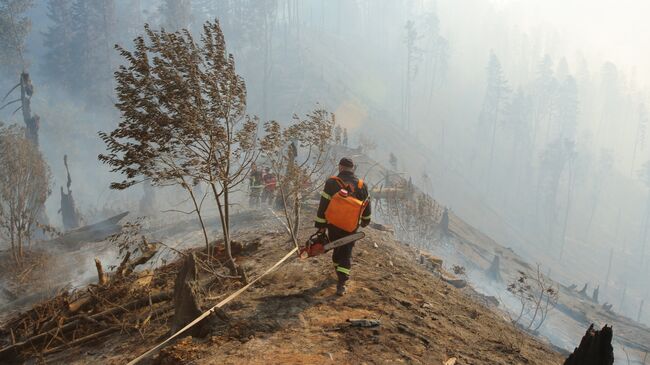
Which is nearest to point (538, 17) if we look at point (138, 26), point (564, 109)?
point (564, 109)

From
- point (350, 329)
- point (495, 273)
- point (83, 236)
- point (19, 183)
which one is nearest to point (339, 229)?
point (350, 329)

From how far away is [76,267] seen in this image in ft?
45.6

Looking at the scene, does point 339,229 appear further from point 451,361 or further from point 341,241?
point 451,361

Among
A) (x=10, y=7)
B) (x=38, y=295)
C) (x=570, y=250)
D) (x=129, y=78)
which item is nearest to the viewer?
(x=129, y=78)

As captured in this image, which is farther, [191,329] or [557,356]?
[557,356]

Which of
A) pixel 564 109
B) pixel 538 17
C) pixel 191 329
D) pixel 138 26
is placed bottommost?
pixel 191 329

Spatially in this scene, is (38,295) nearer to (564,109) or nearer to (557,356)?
→ (557,356)

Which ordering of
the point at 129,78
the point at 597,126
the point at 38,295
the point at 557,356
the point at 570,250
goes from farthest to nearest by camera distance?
the point at 597,126 → the point at 570,250 → the point at 38,295 → the point at 557,356 → the point at 129,78

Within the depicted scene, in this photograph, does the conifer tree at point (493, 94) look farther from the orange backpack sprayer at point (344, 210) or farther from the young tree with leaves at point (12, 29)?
the orange backpack sprayer at point (344, 210)

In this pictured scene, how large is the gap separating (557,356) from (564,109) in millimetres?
80210

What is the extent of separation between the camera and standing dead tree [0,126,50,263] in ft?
44.8

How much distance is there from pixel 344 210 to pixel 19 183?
13.2m

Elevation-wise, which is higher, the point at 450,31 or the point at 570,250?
the point at 450,31

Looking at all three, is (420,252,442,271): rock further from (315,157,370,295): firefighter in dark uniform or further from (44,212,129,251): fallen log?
(44,212,129,251): fallen log
